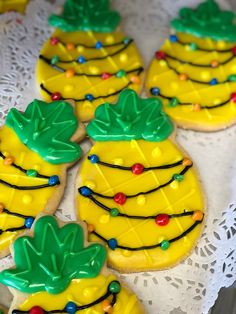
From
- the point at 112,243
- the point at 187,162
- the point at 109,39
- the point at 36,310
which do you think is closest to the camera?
the point at 36,310

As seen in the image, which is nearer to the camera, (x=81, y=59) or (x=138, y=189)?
(x=138, y=189)

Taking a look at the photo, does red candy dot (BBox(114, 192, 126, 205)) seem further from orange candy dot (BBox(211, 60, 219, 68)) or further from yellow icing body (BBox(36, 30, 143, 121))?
orange candy dot (BBox(211, 60, 219, 68))

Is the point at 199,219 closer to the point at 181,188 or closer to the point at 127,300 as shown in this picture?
the point at 181,188

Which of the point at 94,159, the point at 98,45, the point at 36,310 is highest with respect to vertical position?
the point at 98,45

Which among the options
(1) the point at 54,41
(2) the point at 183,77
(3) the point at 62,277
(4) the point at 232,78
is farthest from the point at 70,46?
(3) the point at 62,277

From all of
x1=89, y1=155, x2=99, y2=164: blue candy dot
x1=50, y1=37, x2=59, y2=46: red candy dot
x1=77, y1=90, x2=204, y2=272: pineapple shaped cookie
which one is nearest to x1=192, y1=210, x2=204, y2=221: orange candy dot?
x1=77, y1=90, x2=204, y2=272: pineapple shaped cookie

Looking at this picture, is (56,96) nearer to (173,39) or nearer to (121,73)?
(121,73)

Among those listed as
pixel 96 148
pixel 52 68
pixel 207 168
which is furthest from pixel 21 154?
pixel 207 168
